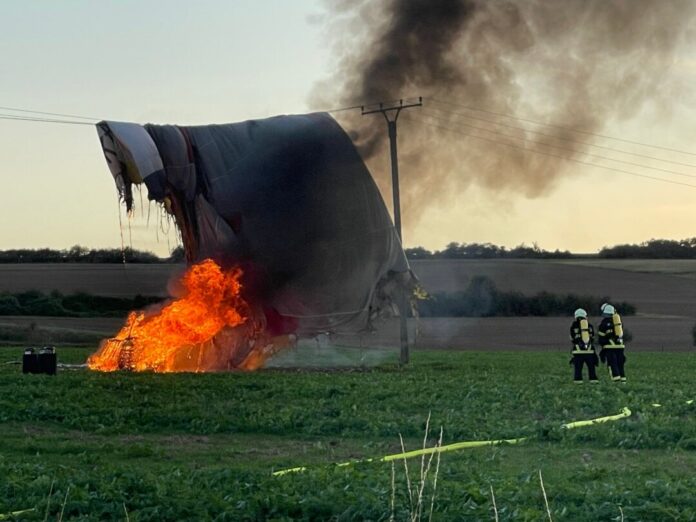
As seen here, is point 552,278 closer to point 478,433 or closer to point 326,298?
point 326,298

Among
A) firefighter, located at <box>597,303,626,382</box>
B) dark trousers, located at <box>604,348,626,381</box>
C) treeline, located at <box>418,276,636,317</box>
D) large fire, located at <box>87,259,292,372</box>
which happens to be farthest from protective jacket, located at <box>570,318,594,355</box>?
treeline, located at <box>418,276,636,317</box>

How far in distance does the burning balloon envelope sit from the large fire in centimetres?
3

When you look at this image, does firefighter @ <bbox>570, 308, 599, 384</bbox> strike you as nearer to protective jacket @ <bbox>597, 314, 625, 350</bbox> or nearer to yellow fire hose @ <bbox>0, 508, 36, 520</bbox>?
protective jacket @ <bbox>597, 314, 625, 350</bbox>

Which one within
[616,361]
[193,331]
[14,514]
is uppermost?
[193,331]

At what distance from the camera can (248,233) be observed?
1200 inches

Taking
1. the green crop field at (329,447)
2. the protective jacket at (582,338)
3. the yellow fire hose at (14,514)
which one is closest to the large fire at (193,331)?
the green crop field at (329,447)

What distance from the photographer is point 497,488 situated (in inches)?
422

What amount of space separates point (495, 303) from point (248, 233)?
143ft

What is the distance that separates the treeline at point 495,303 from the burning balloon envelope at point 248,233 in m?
37.6

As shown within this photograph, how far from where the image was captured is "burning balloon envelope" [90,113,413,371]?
98.4 ft

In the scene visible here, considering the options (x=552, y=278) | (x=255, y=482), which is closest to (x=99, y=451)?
(x=255, y=482)

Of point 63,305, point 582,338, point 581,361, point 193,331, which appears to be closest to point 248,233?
point 193,331

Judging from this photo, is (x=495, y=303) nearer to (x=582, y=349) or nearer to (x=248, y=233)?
(x=248, y=233)

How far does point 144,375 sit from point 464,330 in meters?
40.3
